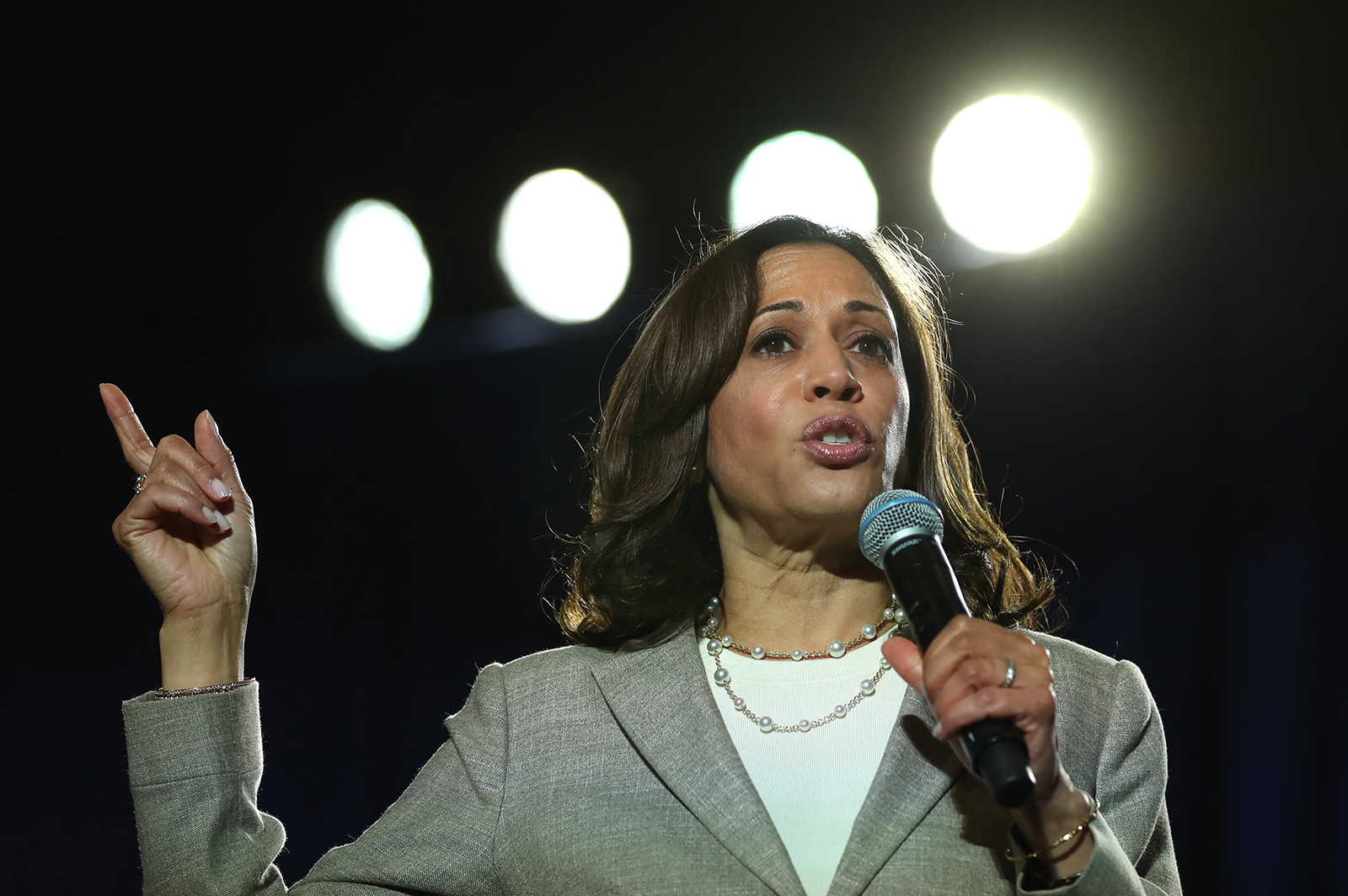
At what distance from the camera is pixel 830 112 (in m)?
2.98

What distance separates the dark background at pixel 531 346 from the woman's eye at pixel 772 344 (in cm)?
114

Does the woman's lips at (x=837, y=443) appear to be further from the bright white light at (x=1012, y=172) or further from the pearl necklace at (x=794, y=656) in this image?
the bright white light at (x=1012, y=172)

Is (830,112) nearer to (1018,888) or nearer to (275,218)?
(275,218)

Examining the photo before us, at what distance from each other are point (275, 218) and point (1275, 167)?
293cm

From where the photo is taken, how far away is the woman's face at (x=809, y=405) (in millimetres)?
1653

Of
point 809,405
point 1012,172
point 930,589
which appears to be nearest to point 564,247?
point 1012,172

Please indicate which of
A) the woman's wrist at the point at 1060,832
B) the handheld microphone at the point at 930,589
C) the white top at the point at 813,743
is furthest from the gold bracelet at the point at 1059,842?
the white top at the point at 813,743

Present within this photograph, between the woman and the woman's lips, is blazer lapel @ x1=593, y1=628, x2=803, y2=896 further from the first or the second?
the woman's lips

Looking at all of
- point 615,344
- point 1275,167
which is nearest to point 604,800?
point 615,344

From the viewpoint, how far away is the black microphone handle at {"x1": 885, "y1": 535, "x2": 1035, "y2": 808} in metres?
0.94

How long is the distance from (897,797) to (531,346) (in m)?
2.49

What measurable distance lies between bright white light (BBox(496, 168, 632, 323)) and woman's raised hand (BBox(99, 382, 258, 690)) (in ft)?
6.34

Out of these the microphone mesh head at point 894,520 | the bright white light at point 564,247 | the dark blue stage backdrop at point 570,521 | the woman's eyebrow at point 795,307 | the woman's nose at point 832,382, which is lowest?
the dark blue stage backdrop at point 570,521

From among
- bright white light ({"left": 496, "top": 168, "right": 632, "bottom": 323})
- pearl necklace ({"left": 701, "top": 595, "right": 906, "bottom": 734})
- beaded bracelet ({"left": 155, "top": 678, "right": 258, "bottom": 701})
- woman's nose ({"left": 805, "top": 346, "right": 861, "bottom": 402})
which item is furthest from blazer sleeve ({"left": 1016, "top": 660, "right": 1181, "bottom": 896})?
bright white light ({"left": 496, "top": 168, "right": 632, "bottom": 323})
